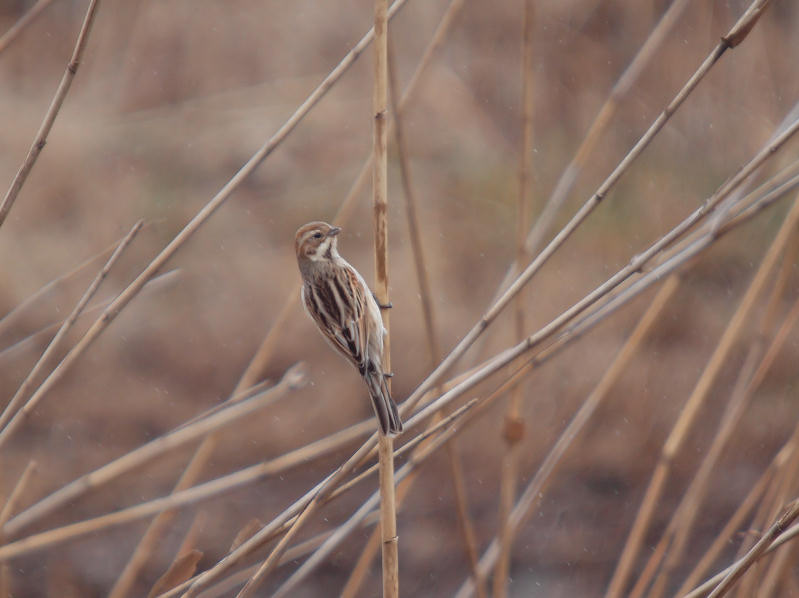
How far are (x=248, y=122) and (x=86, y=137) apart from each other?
38.1 inches

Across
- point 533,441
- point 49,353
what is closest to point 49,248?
point 533,441

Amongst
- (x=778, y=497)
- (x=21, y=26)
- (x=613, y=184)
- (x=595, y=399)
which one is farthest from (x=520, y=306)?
(x=21, y=26)

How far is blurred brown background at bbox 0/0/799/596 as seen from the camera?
5.47m

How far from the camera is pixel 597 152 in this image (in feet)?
18.8

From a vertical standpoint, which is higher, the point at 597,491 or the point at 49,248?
the point at 49,248

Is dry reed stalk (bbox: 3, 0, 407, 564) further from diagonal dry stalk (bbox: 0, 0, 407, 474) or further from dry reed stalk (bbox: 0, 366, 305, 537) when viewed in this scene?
dry reed stalk (bbox: 0, 366, 305, 537)

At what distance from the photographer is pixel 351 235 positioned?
573cm

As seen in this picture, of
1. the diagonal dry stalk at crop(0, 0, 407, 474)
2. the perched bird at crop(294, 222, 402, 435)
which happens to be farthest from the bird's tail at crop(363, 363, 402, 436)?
the diagonal dry stalk at crop(0, 0, 407, 474)

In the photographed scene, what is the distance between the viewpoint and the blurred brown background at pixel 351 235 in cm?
547

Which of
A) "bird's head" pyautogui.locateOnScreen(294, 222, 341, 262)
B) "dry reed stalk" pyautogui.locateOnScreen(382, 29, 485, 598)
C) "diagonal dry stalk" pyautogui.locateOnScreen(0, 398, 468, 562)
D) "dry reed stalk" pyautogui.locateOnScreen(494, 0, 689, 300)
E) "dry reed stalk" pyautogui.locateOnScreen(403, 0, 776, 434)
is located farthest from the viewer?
"bird's head" pyautogui.locateOnScreen(294, 222, 341, 262)

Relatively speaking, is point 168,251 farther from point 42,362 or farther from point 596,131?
point 596,131

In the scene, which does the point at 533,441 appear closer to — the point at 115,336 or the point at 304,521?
the point at 115,336

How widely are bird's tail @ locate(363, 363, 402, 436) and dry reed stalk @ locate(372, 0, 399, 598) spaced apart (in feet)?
0.25

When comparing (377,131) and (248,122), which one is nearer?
(377,131)
